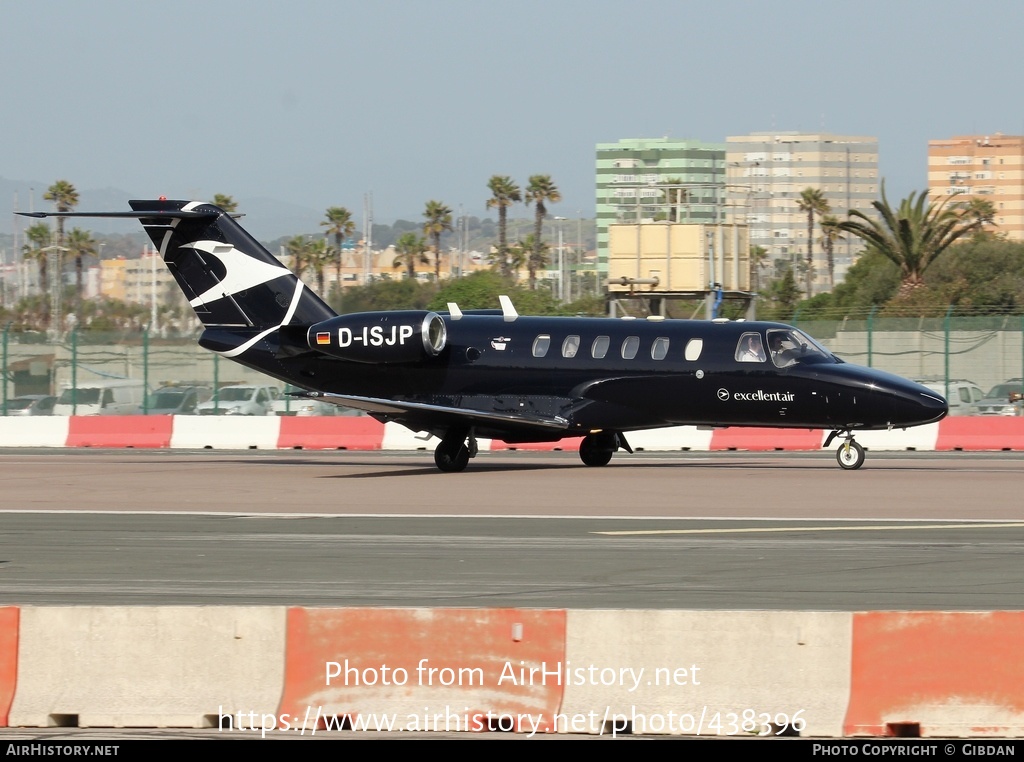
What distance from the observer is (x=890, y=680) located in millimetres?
7621

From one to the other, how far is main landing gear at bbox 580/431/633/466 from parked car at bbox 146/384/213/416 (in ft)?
44.6

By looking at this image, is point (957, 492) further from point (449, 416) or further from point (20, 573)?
point (20, 573)

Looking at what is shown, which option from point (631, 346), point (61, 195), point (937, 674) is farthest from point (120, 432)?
point (61, 195)

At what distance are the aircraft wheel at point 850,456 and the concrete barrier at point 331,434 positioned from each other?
33.9ft

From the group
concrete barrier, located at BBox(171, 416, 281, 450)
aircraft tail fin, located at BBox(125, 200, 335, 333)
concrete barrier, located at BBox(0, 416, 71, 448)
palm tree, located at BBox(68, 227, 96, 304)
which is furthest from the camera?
palm tree, located at BBox(68, 227, 96, 304)

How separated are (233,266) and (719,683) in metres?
18.7

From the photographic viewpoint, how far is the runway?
11875mm

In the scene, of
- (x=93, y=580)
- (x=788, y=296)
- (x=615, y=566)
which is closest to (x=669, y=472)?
(x=615, y=566)

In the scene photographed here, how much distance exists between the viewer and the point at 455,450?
79.0 ft

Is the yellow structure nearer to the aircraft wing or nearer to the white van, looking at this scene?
the white van

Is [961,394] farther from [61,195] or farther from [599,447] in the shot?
[61,195]

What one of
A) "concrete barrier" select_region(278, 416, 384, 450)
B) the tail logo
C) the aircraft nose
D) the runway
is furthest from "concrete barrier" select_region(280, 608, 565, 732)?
"concrete barrier" select_region(278, 416, 384, 450)

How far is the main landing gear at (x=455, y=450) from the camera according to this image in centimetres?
2409

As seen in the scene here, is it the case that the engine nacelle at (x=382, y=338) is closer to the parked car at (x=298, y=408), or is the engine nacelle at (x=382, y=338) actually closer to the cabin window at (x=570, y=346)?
the cabin window at (x=570, y=346)
